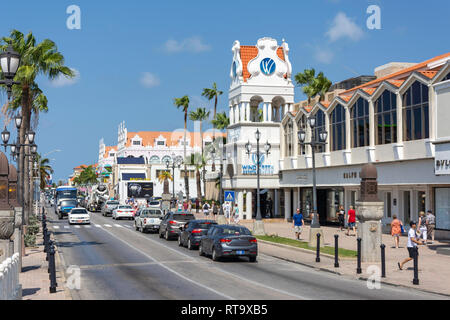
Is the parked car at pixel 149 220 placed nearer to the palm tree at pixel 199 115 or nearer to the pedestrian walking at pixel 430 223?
the pedestrian walking at pixel 430 223

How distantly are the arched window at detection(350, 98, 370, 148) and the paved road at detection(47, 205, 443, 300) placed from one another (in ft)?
55.7

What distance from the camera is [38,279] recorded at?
18.8 meters

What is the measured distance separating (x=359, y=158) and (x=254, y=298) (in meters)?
28.1

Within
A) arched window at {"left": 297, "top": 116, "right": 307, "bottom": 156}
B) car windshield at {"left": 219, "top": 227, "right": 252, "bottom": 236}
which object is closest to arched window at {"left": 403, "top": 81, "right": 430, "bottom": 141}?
car windshield at {"left": 219, "top": 227, "right": 252, "bottom": 236}

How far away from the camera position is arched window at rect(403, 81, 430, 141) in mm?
34531

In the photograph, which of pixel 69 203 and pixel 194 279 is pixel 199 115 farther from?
pixel 194 279

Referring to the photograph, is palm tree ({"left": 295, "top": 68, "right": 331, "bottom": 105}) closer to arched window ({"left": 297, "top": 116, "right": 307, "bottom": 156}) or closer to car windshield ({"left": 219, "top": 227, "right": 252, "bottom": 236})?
arched window ({"left": 297, "top": 116, "right": 307, "bottom": 156})

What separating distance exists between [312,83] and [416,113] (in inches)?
1252

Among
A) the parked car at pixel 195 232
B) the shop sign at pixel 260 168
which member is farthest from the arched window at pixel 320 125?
the parked car at pixel 195 232

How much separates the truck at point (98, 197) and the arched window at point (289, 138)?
3134cm

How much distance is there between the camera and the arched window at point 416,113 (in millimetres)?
34531
